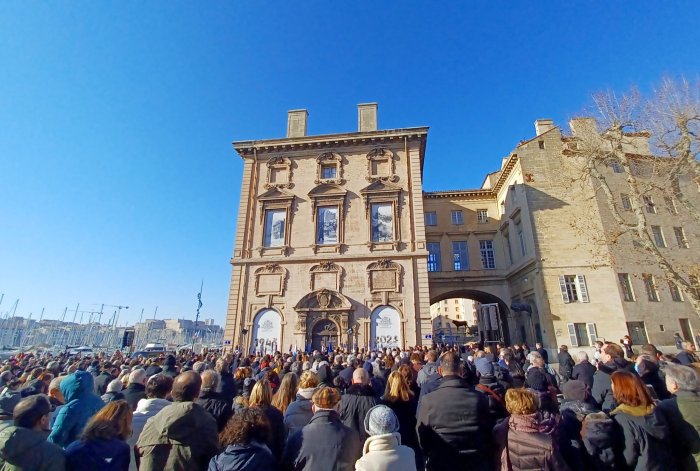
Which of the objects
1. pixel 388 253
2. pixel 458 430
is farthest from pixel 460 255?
pixel 458 430

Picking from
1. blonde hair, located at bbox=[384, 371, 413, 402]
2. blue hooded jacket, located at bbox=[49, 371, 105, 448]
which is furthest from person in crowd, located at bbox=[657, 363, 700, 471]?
blue hooded jacket, located at bbox=[49, 371, 105, 448]

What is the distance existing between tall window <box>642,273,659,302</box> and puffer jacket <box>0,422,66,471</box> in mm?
28869

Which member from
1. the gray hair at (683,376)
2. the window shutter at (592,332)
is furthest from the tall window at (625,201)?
the gray hair at (683,376)

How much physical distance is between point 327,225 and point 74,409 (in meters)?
20.6

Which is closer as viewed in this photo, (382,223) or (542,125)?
(382,223)

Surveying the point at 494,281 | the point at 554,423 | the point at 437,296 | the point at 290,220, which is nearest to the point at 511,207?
the point at 494,281

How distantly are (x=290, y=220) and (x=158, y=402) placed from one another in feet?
69.3

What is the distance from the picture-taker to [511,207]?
27359 mm

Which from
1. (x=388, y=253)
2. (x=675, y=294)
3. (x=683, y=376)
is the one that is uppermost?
(x=388, y=253)

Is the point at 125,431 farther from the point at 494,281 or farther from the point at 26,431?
the point at 494,281

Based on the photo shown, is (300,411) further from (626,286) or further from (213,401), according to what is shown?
(626,286)

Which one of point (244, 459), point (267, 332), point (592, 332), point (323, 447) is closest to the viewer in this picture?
point (244, 459)

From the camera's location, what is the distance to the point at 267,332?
22594 millimetres

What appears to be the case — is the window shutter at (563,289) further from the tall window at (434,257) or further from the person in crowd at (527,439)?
the person in crowd at (527,439)
